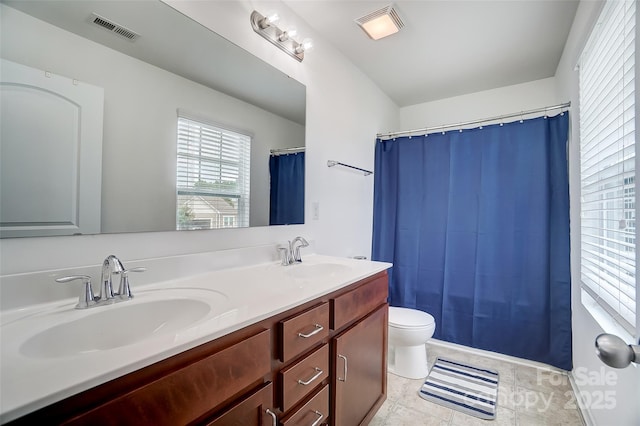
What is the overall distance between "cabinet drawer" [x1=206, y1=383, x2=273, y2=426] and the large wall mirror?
714 mm

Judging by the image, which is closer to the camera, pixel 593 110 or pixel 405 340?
pixel 593 110

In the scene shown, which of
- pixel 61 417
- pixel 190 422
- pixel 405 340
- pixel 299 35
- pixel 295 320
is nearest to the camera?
pixel 61 417

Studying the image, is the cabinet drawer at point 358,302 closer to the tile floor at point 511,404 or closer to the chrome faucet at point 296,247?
the chrome faucet at point 296,247

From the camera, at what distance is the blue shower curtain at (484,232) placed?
205 centimetres

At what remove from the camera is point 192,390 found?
64 cm

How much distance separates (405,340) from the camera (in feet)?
6.38

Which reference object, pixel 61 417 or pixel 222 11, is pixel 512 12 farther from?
pixel 61 417

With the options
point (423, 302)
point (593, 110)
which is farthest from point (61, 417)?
point (423, 302)

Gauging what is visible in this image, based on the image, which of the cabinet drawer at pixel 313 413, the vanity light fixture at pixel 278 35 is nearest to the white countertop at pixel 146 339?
the cabinet drawer at pixel 313 413

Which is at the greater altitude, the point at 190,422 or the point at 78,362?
the point at 78,362

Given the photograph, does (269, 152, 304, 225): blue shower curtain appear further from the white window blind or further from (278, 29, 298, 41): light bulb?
the white window blind

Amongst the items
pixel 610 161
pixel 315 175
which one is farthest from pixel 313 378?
pixel 610 161

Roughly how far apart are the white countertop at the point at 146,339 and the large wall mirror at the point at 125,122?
246 mm

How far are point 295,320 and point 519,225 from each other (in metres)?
2.00
